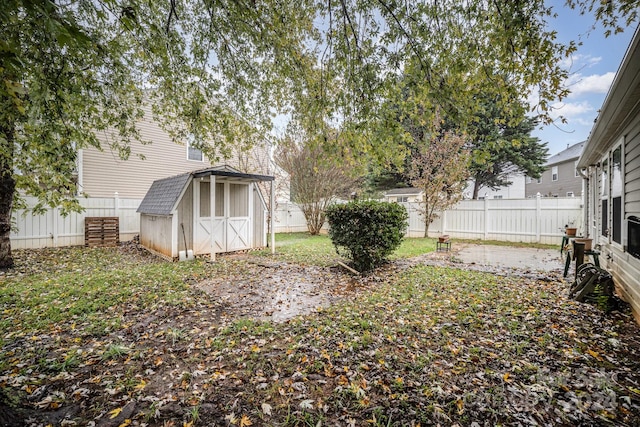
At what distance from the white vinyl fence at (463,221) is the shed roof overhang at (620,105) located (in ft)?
18.3

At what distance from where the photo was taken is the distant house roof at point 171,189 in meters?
8.30

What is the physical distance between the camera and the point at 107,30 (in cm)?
535

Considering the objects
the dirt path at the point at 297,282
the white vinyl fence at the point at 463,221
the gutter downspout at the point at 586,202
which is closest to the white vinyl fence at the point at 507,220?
the white vinyl fence at the point at 463,221

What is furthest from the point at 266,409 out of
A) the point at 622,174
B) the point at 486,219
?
the point at 486,219

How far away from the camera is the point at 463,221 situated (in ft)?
41.9

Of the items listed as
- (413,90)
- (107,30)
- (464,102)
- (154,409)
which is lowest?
(154,409)

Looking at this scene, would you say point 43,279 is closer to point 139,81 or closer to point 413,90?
point 139,81

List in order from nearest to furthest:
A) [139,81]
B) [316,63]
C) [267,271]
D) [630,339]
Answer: [630,339] → [316,63] → [139,81] → [267,271]

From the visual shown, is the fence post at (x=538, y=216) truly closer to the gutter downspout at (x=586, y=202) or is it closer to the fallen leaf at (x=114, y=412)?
the gutter downspout at (x=586, y=202)

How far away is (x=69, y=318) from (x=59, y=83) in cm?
320

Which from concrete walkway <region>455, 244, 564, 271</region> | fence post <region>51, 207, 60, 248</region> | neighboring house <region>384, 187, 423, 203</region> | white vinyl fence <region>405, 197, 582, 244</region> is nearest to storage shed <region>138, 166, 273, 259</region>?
fence post <region>51, 207, 60, 248</region>

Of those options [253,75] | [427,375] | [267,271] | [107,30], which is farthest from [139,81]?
[427,375]

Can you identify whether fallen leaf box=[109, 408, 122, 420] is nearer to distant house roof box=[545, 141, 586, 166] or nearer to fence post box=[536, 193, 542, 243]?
fence post box=[536, 193, 542, 243]

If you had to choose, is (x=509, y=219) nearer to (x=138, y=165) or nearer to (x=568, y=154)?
(x=138, y=165)
